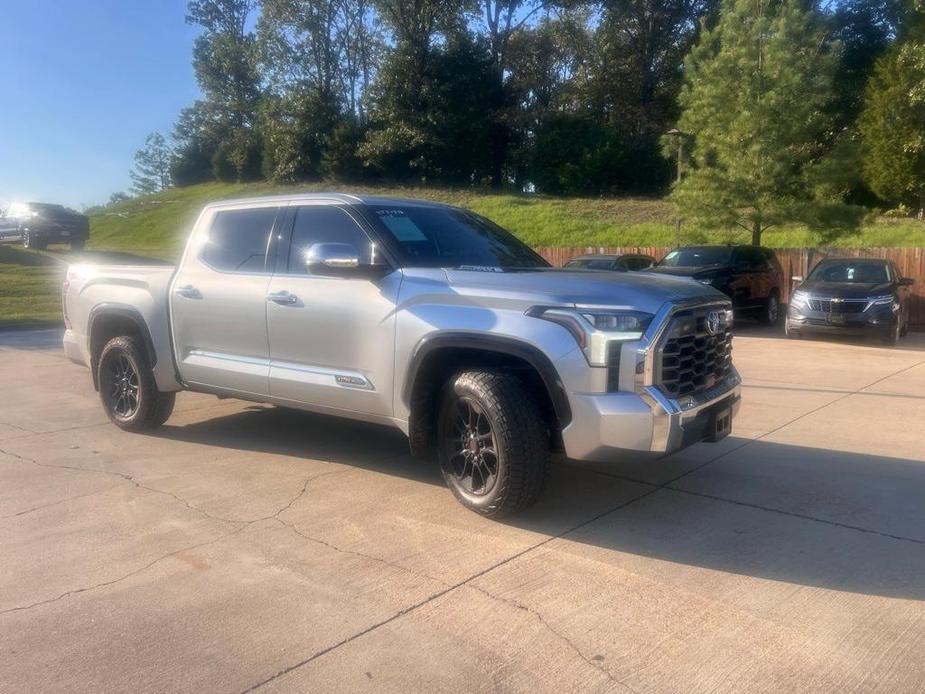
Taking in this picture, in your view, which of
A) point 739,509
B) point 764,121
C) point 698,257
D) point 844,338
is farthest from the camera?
point 764,121

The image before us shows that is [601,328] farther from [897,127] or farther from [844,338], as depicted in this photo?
[897,127]

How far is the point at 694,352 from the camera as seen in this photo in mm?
4785

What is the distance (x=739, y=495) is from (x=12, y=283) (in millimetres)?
20544

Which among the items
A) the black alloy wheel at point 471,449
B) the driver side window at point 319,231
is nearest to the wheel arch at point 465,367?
the black alloy wheel at point 471,449

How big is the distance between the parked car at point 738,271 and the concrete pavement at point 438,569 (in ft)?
30.6

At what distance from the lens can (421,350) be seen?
4941 millimetres

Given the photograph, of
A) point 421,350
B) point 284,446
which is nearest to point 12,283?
point 284,446

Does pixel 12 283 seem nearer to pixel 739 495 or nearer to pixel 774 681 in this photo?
pixel 739 495

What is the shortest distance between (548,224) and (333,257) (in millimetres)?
29737

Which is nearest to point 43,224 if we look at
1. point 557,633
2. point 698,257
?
point 698,257

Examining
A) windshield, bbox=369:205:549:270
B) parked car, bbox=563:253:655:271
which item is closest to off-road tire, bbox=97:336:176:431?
windshield, bbox=369:205:549:270

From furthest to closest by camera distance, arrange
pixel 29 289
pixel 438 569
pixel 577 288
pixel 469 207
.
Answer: pixel 469 207 < pixel 29 289 < pixel 577 288 < pixel 438 569

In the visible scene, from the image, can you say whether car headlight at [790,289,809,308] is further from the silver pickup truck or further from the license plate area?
the license plate area

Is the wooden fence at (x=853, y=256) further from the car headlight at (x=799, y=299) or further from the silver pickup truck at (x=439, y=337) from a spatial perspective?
the silver pickup truck at (x=439, y=337)
